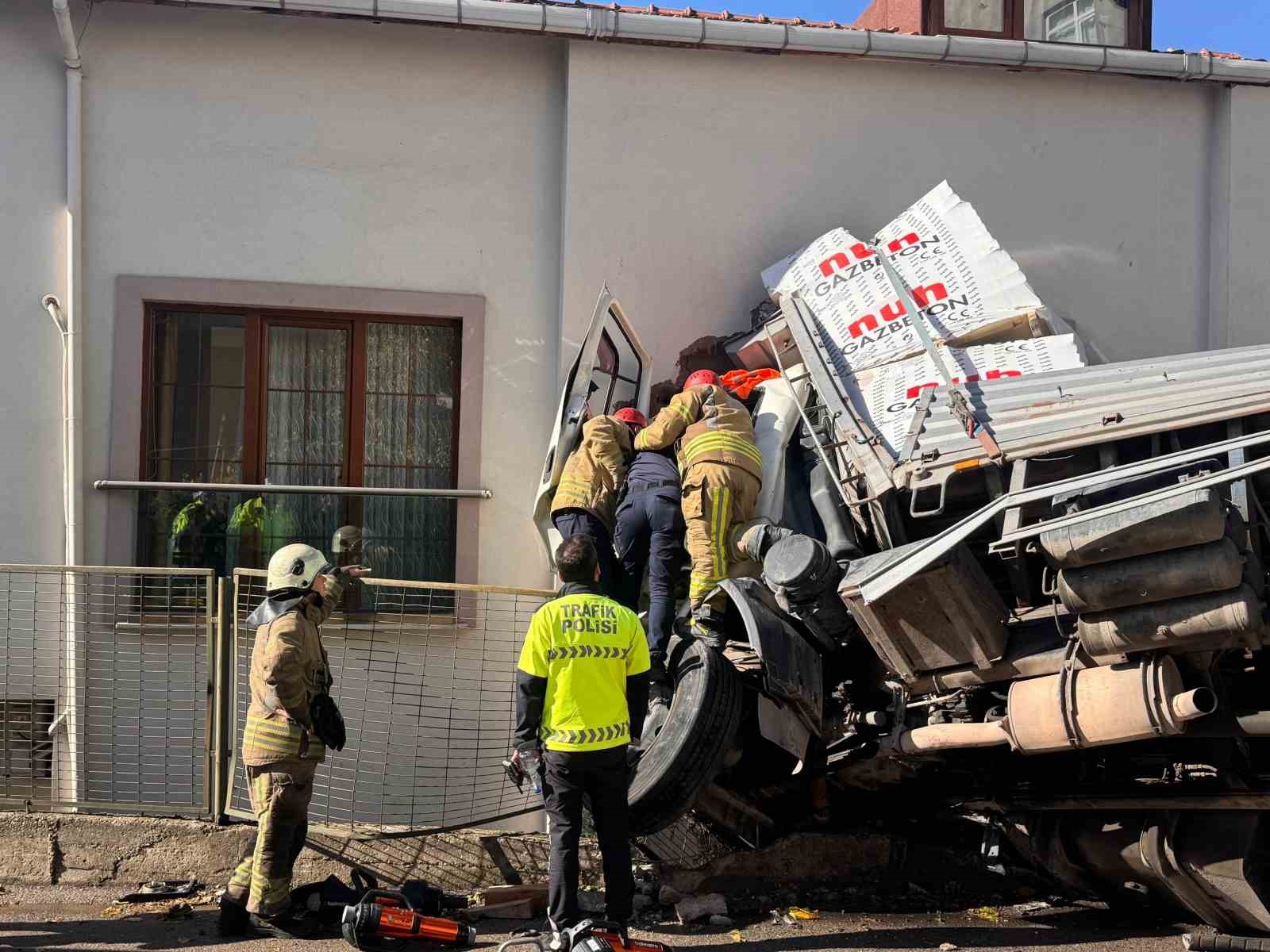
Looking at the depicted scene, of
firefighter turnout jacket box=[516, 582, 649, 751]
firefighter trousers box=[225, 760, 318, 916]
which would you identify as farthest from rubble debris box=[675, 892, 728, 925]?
firefighter trousers box=[225, 760, 318, 916]

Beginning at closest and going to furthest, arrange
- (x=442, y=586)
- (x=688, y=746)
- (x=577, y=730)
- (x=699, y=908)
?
(x=577, y=730), (x=688, y=746), (x=699, y=908), (x=442, y=586)

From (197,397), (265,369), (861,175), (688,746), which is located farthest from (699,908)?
(861,175)

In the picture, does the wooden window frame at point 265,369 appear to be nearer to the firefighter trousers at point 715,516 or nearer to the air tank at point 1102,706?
the firefighter trousers at point 715,516

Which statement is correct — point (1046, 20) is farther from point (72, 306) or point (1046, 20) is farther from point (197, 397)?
point (72, 306)

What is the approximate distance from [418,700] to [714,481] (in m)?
2.06

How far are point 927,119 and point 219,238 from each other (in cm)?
429

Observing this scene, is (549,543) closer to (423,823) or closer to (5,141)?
(423,823)

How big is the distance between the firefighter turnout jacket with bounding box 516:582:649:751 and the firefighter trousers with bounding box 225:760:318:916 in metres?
1.08

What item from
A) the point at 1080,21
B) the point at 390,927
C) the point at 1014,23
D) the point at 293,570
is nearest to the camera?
the point at 390,927

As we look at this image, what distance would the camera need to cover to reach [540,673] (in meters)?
5.52

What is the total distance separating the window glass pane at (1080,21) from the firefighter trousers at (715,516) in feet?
15.6

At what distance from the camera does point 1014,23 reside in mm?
9547

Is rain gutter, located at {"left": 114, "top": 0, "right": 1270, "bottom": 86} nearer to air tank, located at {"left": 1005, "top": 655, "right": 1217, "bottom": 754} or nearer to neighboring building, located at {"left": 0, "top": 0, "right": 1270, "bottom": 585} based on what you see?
neighboring building, located at {"left": 0, "top": 0, "right": 1270, "bottom": 585}

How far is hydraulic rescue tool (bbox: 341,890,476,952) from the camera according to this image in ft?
18.4
